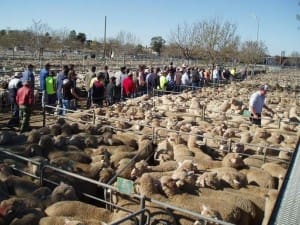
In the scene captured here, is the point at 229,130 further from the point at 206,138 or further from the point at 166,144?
the point at 166,144

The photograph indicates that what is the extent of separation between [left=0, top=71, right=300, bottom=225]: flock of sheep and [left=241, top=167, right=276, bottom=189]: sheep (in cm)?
2

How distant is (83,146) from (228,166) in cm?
318

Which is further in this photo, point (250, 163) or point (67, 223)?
point (250, 163)

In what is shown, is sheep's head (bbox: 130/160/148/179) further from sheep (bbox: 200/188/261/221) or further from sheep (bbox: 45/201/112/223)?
sheep (bbox: 45/201/112/223)

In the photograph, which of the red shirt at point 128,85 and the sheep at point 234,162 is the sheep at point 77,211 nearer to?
the sheep at point 234,162

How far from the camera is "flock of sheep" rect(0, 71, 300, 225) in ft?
17.9

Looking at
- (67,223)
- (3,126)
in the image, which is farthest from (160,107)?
(67,223)

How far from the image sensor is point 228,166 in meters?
7.61

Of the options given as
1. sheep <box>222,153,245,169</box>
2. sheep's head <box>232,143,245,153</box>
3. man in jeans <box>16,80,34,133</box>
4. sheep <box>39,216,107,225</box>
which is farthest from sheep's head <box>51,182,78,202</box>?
man in jeans <box>16,80,34,133</box>

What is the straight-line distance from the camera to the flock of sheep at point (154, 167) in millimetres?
5449

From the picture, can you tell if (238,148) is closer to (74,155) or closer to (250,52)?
(74,155)

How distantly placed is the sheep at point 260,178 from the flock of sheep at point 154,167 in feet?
0.06

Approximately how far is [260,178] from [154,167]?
1.90 meters

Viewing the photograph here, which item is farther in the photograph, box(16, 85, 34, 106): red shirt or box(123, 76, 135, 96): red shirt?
box(123, 76, 135, 96): red shirt
